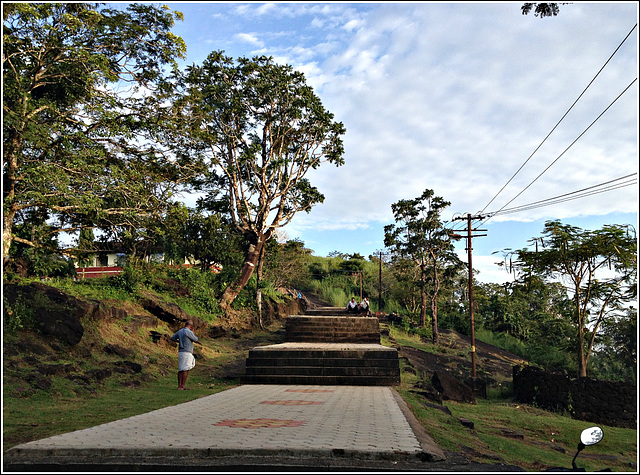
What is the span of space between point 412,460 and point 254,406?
3.94m

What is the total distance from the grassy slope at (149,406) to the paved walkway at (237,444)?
80cm

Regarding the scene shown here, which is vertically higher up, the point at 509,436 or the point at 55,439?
the point at 55,439

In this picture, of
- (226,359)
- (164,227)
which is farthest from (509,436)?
(164,227)

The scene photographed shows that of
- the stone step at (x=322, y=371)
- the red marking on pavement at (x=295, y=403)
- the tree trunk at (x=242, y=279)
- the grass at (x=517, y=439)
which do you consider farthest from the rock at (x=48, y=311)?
the tree trunk at (x=242, y=279)

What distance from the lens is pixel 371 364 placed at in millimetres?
12781

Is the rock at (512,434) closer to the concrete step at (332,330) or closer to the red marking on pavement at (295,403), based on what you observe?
the red marking on pavement at (295,403)

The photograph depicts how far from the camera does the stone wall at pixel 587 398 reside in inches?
557

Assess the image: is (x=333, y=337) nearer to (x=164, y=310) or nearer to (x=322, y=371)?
(x=322, y=371)

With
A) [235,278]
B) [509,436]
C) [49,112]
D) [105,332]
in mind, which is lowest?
[509,436]

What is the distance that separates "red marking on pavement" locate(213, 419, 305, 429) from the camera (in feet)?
19.8

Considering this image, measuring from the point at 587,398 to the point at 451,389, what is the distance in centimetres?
456

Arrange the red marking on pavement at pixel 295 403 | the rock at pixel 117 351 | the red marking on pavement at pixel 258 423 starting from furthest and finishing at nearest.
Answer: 1. the rock at pixel 117 351
2. the red marking on pavement at pixel 295 403
3. the red marking on pavement at pixel 258 423

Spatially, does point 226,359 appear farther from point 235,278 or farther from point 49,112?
point 49,112

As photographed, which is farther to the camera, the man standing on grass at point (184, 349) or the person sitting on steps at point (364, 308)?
the person sitting on steps at point (364, 308)
